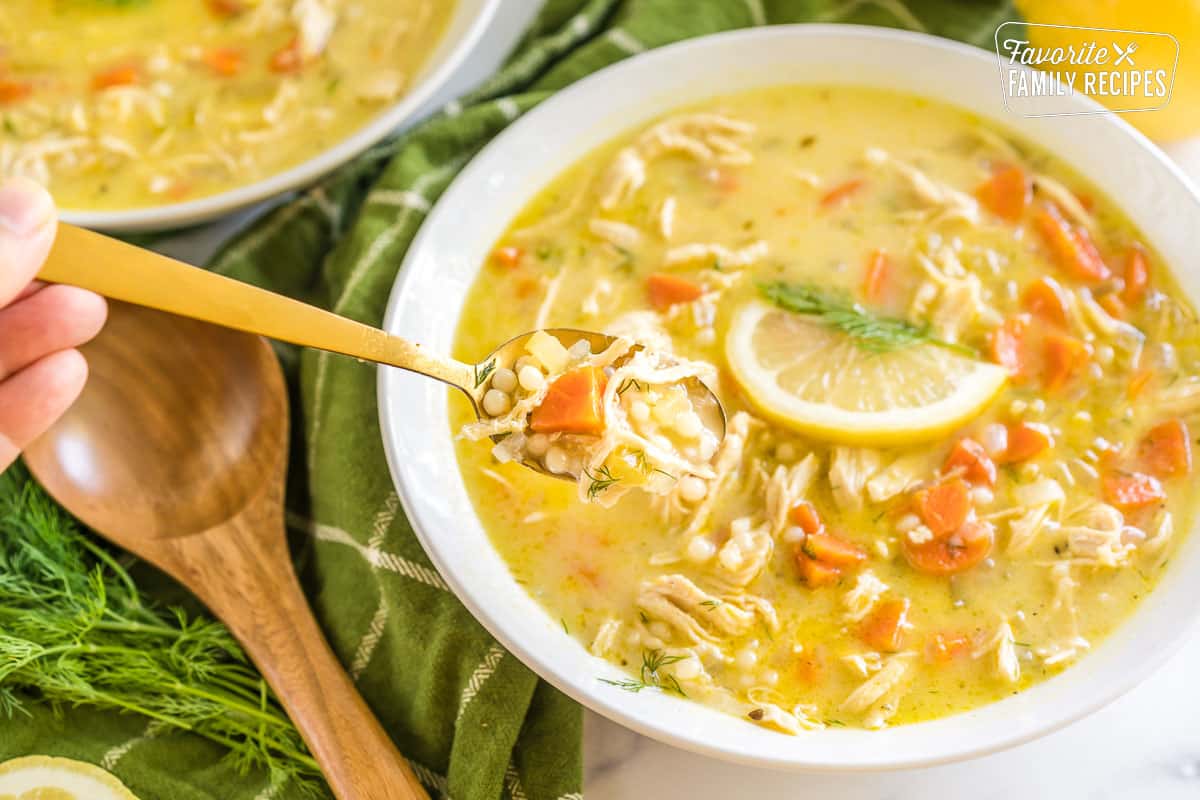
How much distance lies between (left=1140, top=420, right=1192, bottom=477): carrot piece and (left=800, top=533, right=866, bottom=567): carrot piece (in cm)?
81

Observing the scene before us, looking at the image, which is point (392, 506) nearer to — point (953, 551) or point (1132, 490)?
point (953, 551)

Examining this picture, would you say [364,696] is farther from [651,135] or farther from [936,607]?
[651,135]

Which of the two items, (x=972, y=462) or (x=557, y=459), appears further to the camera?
(x=972, y=462)

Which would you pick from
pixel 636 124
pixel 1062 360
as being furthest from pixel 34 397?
pixel 1062 360

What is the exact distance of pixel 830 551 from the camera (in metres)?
2.97

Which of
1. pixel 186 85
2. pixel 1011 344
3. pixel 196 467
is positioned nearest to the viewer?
pixel 1011 344

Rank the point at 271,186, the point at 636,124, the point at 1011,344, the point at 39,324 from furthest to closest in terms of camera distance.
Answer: the point at 636,124
the point at 271,186
the point at 1011,344
the point at 39,324

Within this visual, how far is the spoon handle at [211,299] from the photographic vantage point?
2.70 metres

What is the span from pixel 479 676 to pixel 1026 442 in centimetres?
157

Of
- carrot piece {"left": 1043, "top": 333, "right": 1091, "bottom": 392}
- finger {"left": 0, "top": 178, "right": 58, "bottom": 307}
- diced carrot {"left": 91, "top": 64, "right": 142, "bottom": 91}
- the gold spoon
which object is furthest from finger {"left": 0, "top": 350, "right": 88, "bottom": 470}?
carrot piece {"left": 1043, "top": 333, "right": 1091, "bottom": 392}

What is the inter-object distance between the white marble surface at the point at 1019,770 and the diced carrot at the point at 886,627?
0.38 m

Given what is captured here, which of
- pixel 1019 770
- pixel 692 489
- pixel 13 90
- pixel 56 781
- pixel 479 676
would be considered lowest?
pixel 56 781

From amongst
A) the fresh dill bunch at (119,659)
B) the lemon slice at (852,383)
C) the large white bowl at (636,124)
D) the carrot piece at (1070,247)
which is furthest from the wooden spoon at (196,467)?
the carrot piece at (1070,247)

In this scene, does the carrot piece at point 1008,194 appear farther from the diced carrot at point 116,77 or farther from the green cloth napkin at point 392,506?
the diced carrot at point 116,77
